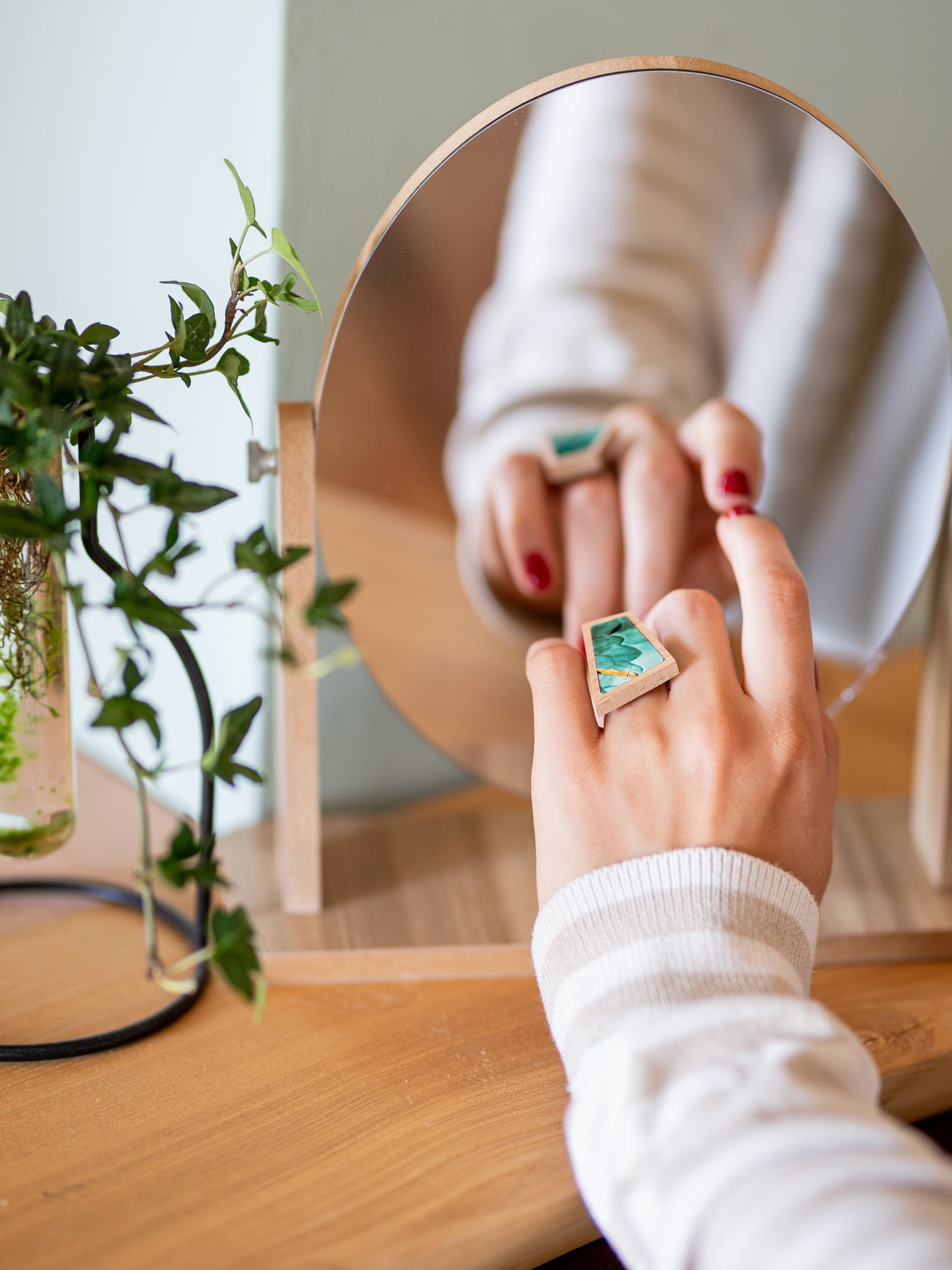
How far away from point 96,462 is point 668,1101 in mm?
242

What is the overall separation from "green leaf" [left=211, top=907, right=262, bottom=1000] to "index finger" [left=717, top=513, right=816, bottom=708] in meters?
0.19

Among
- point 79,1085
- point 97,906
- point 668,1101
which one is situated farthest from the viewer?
point 97,906

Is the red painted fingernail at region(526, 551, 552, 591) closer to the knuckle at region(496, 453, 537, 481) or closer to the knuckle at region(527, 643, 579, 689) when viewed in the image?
the knuckle at region(496, 453, 537, 481)

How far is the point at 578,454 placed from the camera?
1.80 ft

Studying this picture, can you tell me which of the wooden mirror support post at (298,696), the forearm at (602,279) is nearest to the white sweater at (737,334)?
the forearm at (602,279)

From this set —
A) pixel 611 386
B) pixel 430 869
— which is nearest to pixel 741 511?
pixel 611 386

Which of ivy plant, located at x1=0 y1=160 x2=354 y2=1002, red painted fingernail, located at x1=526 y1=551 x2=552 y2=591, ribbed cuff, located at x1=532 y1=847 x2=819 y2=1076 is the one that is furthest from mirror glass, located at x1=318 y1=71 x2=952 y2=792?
ribbed cuff, located at x1=532 y1=847 x2=819 y2=1076

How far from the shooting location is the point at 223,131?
1.63 ft

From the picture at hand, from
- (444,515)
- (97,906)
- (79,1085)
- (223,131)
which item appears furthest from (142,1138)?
(223,131)

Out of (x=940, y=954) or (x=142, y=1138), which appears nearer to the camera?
(x=142, y=1138)

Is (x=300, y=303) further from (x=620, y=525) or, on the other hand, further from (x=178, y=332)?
(x=620, y=525)

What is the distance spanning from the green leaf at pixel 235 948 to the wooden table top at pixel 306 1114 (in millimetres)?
95

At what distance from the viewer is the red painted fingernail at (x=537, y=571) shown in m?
0.54

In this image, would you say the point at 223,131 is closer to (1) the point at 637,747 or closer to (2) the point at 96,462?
(2) the point at 96,462
